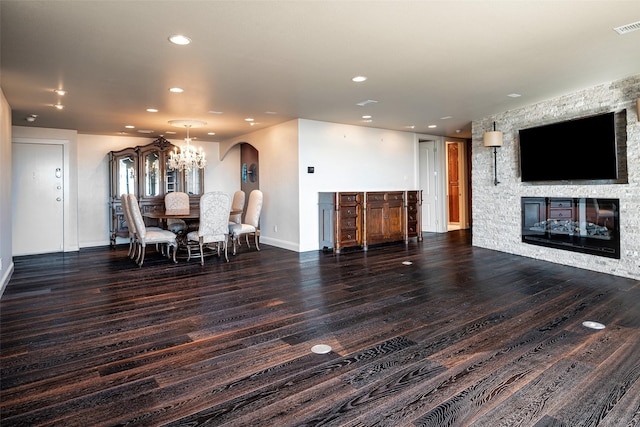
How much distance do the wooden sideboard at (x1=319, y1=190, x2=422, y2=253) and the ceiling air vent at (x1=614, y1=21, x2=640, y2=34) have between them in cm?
433

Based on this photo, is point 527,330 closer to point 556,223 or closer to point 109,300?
point 556,223

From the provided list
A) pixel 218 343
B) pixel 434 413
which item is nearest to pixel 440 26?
pixel 434 413

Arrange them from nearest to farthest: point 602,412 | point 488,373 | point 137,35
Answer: point 602,412 < point 488,373 < point 137,35

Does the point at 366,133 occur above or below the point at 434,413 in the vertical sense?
above

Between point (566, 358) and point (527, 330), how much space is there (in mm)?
489

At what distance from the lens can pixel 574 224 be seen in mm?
5324

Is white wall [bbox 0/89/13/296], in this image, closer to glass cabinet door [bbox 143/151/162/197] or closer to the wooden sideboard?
glass cabinet door [bbox 143/151/162/197]

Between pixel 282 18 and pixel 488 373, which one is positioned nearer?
pixel 488 373

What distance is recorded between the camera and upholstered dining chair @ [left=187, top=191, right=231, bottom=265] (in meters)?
5.77

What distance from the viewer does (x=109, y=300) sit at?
3.93m

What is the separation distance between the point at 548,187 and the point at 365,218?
294cm

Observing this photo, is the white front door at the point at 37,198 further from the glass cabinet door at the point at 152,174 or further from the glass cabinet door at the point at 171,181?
the glass cabinet door at the point at 171,181

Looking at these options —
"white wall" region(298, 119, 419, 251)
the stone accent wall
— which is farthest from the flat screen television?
"white wall" region(298, 119, 419, 251)

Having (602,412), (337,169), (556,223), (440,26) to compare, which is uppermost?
(440,26)
